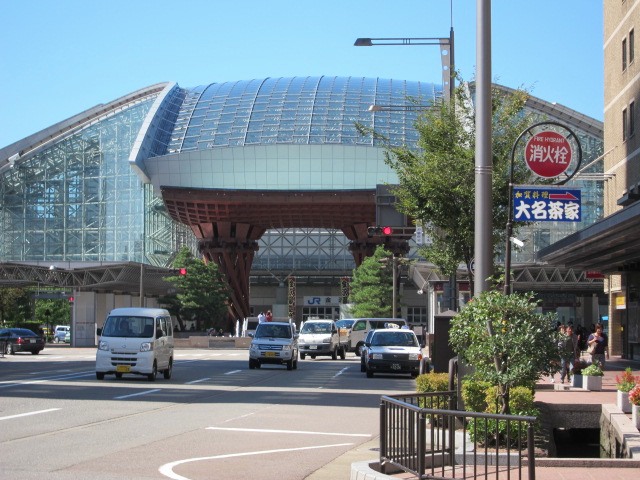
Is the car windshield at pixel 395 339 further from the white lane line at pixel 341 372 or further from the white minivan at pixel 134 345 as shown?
the white minivan at pixel 134 345

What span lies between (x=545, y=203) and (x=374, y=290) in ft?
222

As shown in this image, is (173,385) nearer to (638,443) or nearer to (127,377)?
(127,377)

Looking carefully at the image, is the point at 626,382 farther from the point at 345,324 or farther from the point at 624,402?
the point at 345,324

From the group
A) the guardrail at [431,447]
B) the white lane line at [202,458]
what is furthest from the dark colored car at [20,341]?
the guardrail at [431,447]

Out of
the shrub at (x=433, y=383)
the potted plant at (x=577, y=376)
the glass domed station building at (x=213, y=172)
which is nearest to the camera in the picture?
the shrub at (x=433, y=383)

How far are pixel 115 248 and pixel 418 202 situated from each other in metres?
78.4

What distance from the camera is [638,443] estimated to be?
45.7 feet

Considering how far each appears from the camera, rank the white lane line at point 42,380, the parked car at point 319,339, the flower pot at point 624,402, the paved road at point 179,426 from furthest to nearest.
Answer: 1. the parked car at point 319,339
2. the white lane line at point 42,380
3. the flower pot at point 624,402
4. the paved road at point 179,426

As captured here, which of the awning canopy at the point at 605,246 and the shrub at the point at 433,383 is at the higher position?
the awning canopy at the point at 605,246

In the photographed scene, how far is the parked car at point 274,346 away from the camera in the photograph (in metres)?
39.0

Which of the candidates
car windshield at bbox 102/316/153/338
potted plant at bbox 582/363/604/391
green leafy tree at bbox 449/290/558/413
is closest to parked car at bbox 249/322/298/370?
car windshield at bbox 102/316/153/338

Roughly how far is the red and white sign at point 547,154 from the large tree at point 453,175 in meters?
8.57

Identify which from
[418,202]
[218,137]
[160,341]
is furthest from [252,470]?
[218,137]

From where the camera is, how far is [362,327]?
54156 mm
